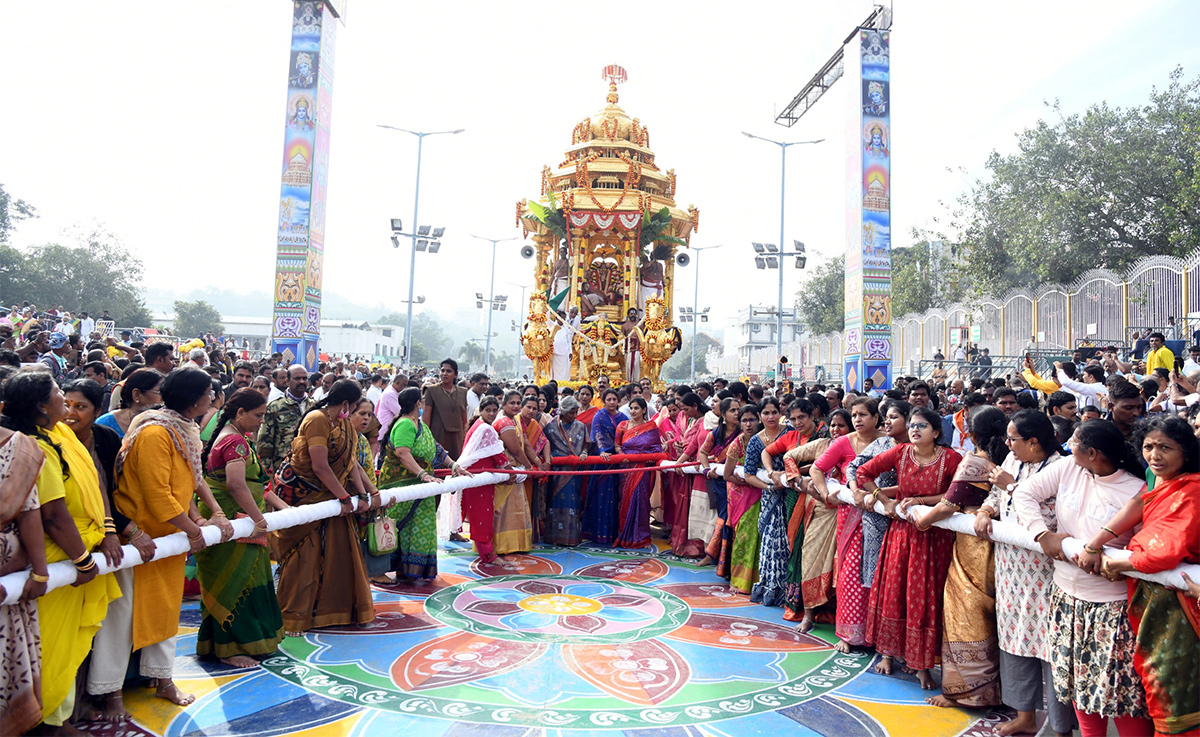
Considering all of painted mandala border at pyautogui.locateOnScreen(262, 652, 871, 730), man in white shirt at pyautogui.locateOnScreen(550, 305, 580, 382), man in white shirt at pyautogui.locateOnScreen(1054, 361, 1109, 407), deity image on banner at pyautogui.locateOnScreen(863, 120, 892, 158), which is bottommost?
painted mandala border at pyautogui.locateOnScreen(262, 652, 871, 730)

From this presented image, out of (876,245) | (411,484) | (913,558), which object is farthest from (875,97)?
(913,558)

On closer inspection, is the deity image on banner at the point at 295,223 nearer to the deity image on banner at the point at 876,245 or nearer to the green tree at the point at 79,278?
the deity image on banner at the point at 876,245

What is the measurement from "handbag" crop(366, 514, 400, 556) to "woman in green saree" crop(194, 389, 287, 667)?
3.82ft

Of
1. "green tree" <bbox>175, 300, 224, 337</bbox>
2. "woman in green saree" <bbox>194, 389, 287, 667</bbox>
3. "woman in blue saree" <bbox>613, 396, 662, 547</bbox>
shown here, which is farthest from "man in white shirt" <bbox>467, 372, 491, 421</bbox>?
"green tree" <bbox>175, 300, 224, 337</bbox>

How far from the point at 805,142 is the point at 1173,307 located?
499 inches

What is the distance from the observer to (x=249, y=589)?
177 inches

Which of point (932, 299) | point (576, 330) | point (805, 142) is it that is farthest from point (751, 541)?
point (932, 299)

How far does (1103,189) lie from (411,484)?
21.8 m

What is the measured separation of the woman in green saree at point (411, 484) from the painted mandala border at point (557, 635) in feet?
1.07

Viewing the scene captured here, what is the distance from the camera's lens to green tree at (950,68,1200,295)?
64.7ft

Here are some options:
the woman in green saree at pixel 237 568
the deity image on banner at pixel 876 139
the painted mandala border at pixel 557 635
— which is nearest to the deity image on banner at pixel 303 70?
the deity image on banner at pixel 876 139

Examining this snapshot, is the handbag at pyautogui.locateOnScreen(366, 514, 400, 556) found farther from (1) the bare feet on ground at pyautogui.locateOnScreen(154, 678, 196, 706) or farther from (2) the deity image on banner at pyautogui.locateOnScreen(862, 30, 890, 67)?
(2) the deity image on banner at pyautogui.locateOnScreen(862, 30, 890, 67)

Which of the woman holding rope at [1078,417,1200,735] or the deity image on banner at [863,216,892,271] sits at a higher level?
the deity image on banner at [863,216,892,271]

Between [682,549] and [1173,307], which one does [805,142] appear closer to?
[1173,307]
